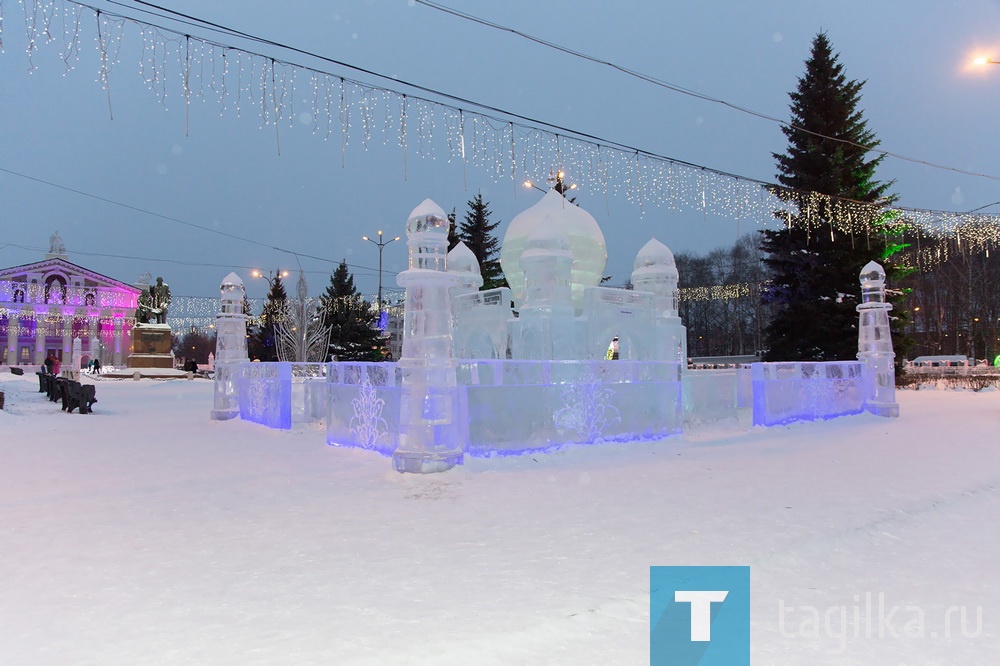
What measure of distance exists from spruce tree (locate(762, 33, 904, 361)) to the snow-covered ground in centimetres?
1821

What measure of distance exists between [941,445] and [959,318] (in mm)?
41204

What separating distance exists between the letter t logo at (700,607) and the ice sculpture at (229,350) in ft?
42.3

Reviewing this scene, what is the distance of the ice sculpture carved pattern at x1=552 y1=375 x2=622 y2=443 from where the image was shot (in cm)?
946

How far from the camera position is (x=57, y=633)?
126 inches

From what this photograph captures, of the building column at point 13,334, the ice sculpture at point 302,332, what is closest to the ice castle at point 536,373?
the ice sculpture at point 302,332

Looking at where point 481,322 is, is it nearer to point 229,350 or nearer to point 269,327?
point 229,350

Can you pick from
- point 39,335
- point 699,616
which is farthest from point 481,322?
point 39,335

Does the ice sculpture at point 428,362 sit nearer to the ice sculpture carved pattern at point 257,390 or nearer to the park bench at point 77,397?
the ice sculpture carved pattern at point 257,390

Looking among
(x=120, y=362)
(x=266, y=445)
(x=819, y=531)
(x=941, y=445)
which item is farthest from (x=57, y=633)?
(x=120, y=362)

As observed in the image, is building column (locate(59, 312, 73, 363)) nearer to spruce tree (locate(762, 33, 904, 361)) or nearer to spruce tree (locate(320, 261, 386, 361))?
spruce tree (locate(320, 261, 386, 361))

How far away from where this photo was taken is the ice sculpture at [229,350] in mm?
14398

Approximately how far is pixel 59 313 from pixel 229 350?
5293cm

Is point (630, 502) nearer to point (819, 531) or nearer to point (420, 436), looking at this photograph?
point (819, 531)

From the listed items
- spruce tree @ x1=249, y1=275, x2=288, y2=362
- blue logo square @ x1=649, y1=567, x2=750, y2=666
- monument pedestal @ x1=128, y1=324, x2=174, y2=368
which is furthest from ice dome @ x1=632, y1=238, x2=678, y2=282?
monument pedestal @ x1=128, y1=324, x2=174, y2=368
